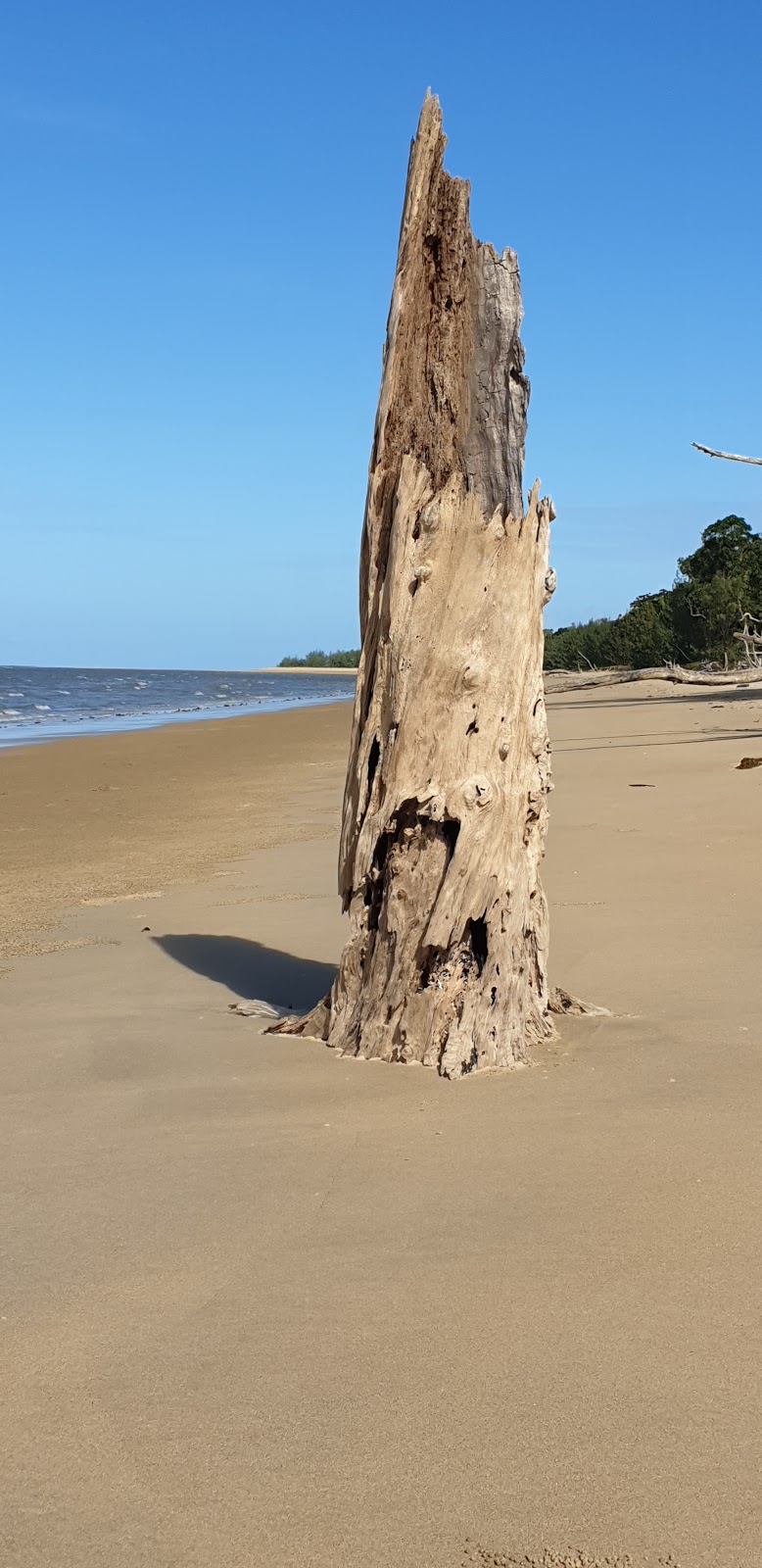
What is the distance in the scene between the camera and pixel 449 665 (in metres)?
4.31

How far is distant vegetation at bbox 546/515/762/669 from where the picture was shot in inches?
1604

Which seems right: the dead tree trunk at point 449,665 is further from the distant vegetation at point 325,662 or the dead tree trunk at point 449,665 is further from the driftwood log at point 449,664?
the distant vegetation at point 325,662

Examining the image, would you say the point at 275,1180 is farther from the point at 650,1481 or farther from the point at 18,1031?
the point at 18,1031

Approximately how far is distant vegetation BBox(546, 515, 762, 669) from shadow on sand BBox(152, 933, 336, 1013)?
32439 mm

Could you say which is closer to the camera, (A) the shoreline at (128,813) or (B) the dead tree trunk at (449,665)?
(B) the dead tree trunk at (449,665)

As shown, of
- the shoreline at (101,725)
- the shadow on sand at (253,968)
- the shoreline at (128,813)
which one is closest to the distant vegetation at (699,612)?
the shoreline at (101,725)

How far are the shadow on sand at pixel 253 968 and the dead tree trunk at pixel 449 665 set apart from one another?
102 centimetres

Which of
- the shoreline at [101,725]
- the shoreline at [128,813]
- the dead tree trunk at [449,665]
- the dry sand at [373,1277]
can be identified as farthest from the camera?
the shoreline at [101,725]

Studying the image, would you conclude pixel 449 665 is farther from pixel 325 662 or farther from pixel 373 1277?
pixel 325 662

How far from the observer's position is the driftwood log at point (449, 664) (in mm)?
4301

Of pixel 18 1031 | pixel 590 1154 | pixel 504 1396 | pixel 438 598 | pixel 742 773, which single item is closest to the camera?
pixel 504 1396

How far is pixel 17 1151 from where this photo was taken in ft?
11.9

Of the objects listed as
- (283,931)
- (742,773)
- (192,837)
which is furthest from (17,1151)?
(742,773)

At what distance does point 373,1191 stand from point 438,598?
2039 millimetres
